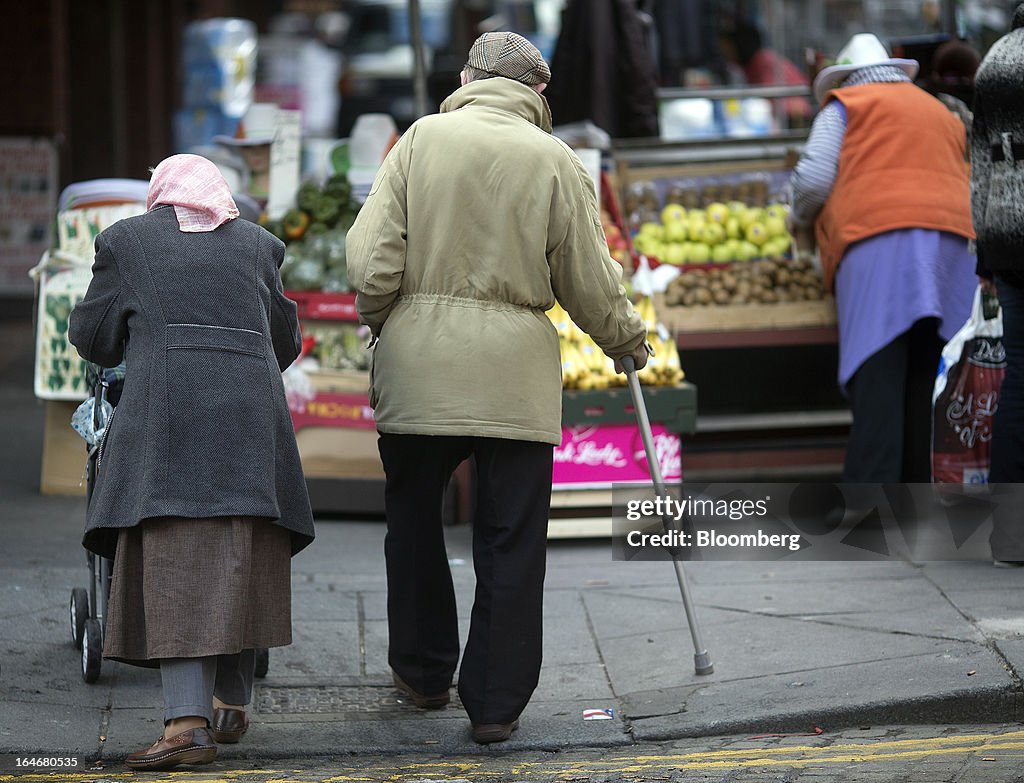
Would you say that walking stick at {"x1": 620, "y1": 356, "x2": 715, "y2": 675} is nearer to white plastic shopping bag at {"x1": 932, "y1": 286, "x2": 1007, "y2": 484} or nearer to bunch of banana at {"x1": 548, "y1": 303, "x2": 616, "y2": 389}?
bunch of banana at {"x1": 548, "y1": 303, "x2": 616, "y2": 389}

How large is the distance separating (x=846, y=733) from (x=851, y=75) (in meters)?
3.37

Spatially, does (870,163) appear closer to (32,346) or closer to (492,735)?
(492,735)

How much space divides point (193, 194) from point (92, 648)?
1457mm

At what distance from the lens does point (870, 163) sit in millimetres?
Result: 6672

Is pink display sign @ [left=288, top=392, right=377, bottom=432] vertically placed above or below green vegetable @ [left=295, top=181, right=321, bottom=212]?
below

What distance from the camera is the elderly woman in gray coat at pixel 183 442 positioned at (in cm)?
409

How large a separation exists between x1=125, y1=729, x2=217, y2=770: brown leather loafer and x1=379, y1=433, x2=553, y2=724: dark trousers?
0.76m

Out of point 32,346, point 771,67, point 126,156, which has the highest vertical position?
point 771,67

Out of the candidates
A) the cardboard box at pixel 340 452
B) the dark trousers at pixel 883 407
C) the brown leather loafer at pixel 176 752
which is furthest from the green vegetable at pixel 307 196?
the brown leather loafer at pixel 176 752

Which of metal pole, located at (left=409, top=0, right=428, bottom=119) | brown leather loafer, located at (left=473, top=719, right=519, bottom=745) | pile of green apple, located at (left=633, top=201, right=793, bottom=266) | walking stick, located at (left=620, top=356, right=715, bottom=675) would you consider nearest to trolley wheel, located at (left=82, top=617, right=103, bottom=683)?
brown leather loafer, located at (left=473, top=719, right=519, bottom=745)

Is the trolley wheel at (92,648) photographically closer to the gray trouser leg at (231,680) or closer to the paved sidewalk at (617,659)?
the paved sidewalk at (617,659)

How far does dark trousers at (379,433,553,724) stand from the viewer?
4.43 meters

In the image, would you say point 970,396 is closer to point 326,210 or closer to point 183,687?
point 326,210

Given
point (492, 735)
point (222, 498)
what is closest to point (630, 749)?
point (492, 735)
